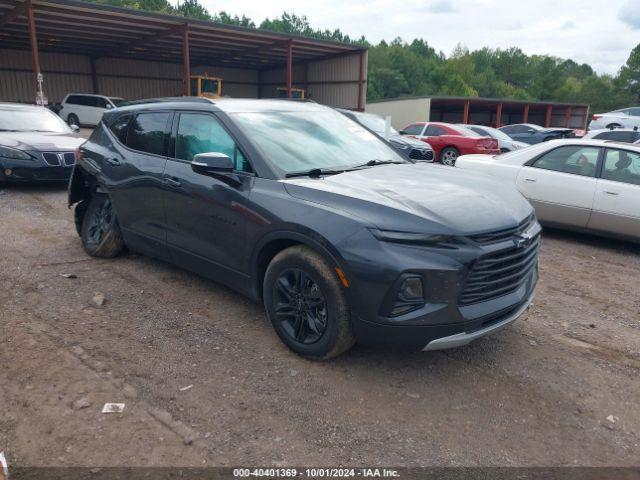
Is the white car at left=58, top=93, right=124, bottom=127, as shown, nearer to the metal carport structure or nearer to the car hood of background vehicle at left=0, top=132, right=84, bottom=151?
the metal carport structure

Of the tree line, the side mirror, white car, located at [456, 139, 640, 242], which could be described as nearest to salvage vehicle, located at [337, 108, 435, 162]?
white car, located at [456, 139, 640, 242]

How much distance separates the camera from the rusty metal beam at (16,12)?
19.7m

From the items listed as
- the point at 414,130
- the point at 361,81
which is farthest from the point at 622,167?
the point at 361,81

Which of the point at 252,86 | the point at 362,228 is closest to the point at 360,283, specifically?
the point at 362,228

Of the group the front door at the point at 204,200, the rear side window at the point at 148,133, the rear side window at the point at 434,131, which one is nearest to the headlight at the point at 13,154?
the rear side window at the point at 148,133

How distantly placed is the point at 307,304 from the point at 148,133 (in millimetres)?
2468

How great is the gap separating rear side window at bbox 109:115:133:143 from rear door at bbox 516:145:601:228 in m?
5.28

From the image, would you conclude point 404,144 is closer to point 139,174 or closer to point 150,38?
point 139,174

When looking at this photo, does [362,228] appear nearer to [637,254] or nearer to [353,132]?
[353,132]

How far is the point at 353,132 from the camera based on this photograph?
4617 mm

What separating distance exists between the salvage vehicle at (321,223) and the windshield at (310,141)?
0.01 m

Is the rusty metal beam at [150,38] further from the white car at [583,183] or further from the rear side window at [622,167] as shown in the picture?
the rear side window at [622,167]

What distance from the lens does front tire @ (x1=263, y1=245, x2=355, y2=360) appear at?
10.3ft

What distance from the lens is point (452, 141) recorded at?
1560 centimetres
